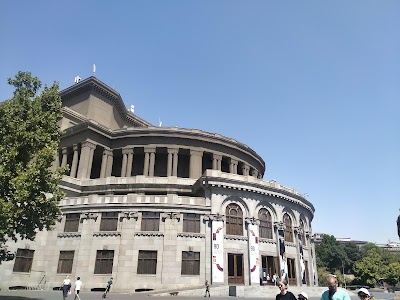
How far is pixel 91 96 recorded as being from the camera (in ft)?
176

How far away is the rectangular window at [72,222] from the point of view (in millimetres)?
36156

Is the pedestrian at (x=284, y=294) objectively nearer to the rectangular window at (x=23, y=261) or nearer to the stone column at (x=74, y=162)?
the rectangular window at (x=23, y=261)

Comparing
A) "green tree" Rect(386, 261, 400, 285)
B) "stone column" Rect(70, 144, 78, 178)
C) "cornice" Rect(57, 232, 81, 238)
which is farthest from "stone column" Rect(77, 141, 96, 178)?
"green tree" Rect(386, 261, 400, 285)

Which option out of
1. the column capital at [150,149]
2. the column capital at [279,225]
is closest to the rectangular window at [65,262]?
the column capital at [150,149]

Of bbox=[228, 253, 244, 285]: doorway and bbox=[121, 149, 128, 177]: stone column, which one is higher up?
bbox=[121, 149, 128, 177]: stone column

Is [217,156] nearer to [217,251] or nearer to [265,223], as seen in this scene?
[265,223]

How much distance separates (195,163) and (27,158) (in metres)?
28.9

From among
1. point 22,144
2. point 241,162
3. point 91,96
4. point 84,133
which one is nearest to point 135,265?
point 22,144

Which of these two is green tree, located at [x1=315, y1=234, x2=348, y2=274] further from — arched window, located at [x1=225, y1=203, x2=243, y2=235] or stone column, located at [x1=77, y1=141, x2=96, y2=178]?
stone column, located at [x1=77, y1=141, x2=96, y2=178]

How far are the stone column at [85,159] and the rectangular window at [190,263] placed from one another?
18445mm

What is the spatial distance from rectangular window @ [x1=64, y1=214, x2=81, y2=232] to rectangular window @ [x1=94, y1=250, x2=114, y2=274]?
4127mm

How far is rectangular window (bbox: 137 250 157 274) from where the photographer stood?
109ft

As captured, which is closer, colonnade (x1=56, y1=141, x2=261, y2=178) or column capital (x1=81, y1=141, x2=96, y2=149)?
colonnade (x1=56, y1=141, x2=261, y2=178)

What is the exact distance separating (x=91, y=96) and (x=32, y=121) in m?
33.7
